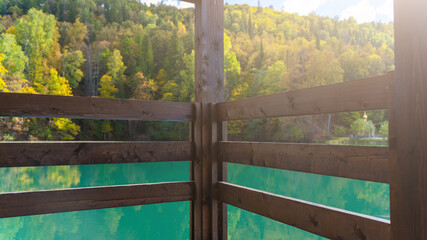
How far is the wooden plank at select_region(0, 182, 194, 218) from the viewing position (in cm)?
181

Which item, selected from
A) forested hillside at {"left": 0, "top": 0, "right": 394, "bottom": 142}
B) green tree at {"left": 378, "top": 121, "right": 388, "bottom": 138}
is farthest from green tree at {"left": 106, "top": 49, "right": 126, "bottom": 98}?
green tree at {"left": 378, "top": 121, "right": 388, "bottom": 138}

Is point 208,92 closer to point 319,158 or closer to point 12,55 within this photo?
point 319,158

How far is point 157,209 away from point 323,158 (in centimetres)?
570

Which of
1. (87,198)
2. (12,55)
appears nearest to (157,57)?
(12,55)

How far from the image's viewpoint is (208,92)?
2365 millimetres

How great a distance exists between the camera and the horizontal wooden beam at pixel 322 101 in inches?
49.0

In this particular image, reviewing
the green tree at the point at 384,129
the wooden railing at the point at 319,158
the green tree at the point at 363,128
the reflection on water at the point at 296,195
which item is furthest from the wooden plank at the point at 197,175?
the green tree at the point at 363,128

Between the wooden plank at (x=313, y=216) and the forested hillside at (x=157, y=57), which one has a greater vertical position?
the forested hillside at (x=157, y=57)

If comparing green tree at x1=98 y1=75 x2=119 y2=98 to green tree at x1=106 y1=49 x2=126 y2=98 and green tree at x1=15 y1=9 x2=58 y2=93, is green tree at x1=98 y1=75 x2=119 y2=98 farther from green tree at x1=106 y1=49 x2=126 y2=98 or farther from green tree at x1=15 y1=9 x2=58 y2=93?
green tree at x1=15 y1=9 x2=58 y2=93

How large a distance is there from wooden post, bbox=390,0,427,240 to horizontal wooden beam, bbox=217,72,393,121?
10 centimetres

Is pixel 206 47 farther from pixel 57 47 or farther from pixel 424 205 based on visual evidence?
pixel 57 47

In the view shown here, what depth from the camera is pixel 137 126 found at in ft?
63.7

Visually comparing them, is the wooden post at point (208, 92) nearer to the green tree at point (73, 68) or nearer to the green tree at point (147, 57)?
the green tree at point (147, 57)

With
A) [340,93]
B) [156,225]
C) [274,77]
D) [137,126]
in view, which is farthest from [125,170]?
[274,77]
